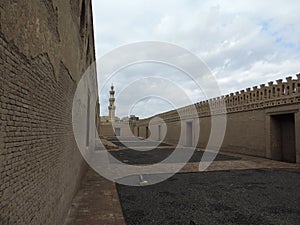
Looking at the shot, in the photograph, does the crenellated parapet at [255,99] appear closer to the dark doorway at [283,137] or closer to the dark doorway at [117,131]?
the dark doorway at [283,137]

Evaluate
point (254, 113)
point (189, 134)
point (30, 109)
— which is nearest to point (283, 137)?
point (254, 113)

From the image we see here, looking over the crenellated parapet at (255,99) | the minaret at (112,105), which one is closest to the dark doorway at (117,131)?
the minaret at (112,105)

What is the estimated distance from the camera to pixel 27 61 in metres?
1.98

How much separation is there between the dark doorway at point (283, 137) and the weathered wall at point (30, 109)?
11.8 m

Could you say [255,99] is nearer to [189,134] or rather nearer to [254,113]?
[254,113]

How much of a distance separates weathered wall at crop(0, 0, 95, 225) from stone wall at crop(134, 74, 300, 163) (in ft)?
36.0

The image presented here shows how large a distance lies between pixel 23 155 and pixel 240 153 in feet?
47.2

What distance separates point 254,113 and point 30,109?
13505mm

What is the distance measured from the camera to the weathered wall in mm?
1624

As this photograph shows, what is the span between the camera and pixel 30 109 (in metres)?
2.14

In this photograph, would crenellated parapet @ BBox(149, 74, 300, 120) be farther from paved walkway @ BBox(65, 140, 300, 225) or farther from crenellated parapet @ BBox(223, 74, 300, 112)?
paved walkway @ BBox(65, 140, 300, 225)

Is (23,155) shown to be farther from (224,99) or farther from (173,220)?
(224,99)

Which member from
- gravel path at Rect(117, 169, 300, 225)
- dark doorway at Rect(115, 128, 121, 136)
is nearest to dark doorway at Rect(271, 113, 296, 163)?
gravel path at Rect(117, 169, 300, 225)

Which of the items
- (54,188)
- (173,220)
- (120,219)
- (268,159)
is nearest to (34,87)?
(54,188)
